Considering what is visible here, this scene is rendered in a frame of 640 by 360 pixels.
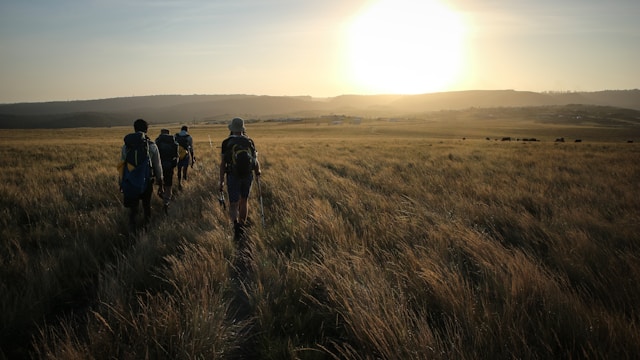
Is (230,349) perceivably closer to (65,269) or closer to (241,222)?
(65,269)

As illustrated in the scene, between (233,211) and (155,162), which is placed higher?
(155,162)

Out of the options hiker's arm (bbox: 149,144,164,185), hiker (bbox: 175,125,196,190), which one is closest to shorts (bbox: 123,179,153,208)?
hiker's arm (bbox: 149,144,164,185)

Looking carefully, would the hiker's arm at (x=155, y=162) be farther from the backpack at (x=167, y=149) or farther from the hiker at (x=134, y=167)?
the backpack at (x=167, y=149)

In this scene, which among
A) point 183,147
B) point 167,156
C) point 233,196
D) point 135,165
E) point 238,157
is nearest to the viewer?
point 135,165

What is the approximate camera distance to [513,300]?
9.03 feet

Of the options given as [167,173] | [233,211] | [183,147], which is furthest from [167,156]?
[233,211]

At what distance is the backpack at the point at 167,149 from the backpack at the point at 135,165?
320 cm

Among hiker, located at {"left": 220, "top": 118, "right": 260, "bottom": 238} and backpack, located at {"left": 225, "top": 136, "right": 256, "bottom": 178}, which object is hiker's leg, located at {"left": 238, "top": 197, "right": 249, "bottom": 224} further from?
backpack, located at {"left": 225, "top": 136, "right": 256, "bottom": 178}

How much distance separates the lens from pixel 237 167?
5.95 metres

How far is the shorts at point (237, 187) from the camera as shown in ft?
19.9

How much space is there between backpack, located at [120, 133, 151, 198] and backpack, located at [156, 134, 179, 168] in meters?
3.20

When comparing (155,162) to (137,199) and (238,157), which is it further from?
(238,157)

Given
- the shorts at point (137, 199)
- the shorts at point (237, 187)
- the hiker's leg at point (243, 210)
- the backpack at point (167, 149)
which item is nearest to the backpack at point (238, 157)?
the shorts at point (237, 187)

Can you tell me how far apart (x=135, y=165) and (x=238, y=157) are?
1.78 m
